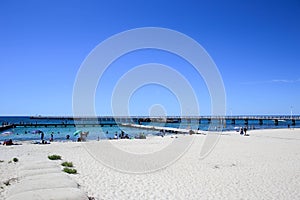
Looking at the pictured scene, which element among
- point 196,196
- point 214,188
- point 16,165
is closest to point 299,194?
point 214,188

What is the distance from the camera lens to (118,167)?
469 inches

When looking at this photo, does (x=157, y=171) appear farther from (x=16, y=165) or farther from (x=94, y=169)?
(x=16, y=165)

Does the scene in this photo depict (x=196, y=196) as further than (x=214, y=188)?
No

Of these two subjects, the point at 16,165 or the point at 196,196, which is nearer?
the point at 196,196

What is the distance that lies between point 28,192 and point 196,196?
15.1ft

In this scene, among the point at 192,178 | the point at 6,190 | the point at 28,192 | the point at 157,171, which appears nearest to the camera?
the point at 28,192

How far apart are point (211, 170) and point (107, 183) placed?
487cm

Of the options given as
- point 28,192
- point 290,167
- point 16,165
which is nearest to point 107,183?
point 28,192

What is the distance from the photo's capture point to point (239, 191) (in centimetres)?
798

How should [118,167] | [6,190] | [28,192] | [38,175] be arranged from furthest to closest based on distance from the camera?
[118,167], [38,175], [6,190], [28,192]

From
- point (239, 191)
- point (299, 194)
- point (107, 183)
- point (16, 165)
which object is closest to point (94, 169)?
point (107, 183)

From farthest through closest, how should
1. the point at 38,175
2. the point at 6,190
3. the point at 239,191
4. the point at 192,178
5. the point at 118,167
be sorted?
the point at 118,167, the point at 192,178, the point at 38,175, the point at 239,191, the point at 6,190

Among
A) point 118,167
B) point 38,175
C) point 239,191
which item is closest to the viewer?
point 239,191

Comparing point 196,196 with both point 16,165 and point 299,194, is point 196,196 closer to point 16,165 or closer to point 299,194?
point 299,194
